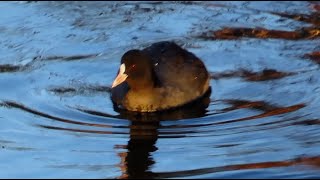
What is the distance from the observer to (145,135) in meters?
8.31

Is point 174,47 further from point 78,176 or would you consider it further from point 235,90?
point 78,176

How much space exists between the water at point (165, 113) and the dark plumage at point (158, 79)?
165 mm

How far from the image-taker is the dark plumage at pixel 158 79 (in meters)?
9.33

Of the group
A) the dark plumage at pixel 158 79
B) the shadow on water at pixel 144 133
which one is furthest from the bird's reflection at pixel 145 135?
the dark plumage at pixel 158 79

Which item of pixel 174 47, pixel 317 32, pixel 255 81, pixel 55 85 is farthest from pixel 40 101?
pixel 317 32

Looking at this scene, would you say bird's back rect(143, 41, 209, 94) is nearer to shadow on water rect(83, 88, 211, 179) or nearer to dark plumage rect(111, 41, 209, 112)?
dark plumage rect(111, 41, 209, 112)

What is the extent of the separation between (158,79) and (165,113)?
53cm

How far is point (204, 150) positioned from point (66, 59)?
3.55m

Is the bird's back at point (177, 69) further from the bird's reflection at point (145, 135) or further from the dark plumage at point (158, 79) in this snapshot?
the bird's reflection at point (145, 135)

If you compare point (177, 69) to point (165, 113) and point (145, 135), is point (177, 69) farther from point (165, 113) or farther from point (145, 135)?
point (145, 135)

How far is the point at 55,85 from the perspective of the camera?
32.4 ft

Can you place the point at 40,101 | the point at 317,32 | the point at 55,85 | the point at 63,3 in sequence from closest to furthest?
the point at 40,101
the point at 55,85
the point at 317,32
the point at 63,3

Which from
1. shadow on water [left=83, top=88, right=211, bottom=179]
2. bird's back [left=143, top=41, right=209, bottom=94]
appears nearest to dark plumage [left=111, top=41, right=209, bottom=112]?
bird's back [left=143, top=41, right=209, bottom=94]

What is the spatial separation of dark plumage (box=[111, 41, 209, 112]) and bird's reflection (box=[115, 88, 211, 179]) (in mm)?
109
